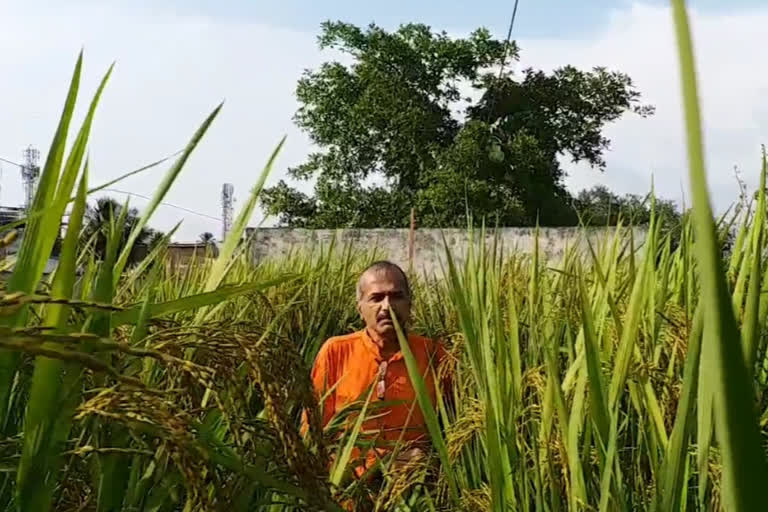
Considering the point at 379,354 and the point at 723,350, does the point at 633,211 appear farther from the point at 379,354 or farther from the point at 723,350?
the point at 723,350

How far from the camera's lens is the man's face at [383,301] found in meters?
3.19

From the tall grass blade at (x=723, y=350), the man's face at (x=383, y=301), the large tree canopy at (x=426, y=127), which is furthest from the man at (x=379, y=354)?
the large tree canopy at (x=426, y=127)

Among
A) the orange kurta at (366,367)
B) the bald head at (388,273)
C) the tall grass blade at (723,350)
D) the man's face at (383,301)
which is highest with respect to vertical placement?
the tall grass blade at (723,350)

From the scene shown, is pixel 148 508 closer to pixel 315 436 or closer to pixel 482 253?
pixel 315 436

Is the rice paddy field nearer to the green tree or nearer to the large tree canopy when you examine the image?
the green tree

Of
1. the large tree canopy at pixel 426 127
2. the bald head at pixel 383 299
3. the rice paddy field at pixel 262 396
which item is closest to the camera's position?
the rice paddy field at pixel 262 396

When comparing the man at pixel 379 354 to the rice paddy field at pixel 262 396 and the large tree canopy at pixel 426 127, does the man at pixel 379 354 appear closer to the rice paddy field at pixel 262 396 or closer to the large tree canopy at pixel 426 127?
the rice paddy field at pixel 262 396

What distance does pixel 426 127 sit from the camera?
951 inches

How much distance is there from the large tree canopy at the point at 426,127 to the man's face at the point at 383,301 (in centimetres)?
1889

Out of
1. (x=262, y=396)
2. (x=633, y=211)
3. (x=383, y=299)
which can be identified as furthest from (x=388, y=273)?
(x=262, y=396)

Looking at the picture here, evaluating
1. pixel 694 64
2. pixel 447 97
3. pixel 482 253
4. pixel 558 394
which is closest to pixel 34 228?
pixel 694 64

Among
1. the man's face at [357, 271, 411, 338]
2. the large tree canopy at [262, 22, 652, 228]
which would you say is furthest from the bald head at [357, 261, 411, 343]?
the large tree canopy at [262, 22, 652, 228]

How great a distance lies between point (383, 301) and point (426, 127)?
21.2 m

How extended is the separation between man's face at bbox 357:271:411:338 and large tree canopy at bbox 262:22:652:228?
18.9 metres
